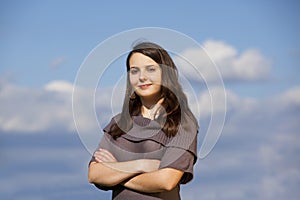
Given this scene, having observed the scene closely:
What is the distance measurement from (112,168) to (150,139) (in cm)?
27

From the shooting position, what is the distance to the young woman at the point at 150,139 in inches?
156

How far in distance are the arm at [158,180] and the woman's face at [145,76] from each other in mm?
436

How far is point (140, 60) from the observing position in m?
4.07

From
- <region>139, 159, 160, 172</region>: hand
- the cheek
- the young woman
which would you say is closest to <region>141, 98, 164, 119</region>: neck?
the young woman

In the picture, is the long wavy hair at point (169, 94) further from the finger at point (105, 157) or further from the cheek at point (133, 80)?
the finger at point (105, 157)

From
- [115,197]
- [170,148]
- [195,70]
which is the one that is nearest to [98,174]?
[115,197]

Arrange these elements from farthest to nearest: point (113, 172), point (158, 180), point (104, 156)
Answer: point (104, 156) → point (113, 172) → point (158, 180)

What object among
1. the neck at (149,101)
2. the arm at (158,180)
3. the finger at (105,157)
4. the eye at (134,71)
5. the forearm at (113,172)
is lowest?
the arm at (158,180)

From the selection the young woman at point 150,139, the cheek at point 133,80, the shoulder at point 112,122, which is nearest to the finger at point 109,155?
the young woman at point 150,139

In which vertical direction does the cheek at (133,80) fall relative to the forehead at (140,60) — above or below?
below

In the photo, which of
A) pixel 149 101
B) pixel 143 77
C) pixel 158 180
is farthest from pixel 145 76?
pixel 158 180

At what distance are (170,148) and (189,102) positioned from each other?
31 cm

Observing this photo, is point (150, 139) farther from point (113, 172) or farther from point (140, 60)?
point (140, 60)

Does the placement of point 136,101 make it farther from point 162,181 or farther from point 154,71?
point 162,181
